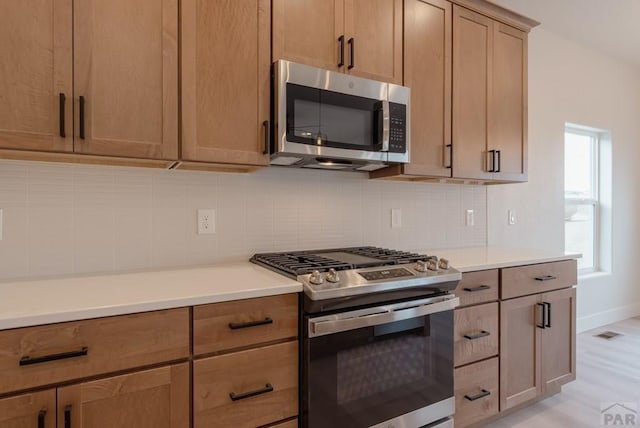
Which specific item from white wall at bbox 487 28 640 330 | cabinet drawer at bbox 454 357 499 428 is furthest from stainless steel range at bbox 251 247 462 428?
white wall at bbox 487 28 640 330

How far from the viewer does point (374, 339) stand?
1.54m

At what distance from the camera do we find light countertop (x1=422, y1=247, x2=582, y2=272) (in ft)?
6.36

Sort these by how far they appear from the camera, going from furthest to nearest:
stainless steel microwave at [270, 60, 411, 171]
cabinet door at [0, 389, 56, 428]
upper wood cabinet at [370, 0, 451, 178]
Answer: upper wood cabinet at [370, 0, 451, 178]
stainless steel microwave at [270, 60, 411, 171]
cabinet door at [0, 389, 56, 428]

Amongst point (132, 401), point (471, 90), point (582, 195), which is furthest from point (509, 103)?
point (132, 401)

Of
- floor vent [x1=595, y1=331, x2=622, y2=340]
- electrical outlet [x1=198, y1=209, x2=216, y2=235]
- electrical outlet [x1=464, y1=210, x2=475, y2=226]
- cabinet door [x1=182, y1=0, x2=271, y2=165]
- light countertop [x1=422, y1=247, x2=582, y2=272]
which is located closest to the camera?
cabinet door [x1=182, y1=0, x2=271, y2=165]

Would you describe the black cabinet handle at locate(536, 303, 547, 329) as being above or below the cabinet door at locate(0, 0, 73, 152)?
below

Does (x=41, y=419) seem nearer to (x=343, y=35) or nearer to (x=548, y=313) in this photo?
(x=343, y=35)

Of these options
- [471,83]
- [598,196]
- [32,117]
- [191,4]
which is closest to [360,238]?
[471,83]

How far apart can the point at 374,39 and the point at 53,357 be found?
187 cm

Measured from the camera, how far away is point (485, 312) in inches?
76.7

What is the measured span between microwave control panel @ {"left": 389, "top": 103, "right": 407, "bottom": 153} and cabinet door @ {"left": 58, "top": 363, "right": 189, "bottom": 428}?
1.39 metres

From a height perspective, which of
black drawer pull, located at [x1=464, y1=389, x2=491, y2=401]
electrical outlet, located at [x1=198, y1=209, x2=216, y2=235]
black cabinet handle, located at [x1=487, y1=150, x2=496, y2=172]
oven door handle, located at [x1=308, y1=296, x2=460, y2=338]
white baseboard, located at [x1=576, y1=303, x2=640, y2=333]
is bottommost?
white baseboard, located at [x1=576, y1=303, x2=640, y2=333]

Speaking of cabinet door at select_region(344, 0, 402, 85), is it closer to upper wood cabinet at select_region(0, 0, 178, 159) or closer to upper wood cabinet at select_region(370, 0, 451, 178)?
upper wood cabinet at select_region(370, 0, 451, 178)

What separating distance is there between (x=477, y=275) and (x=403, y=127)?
851mm
